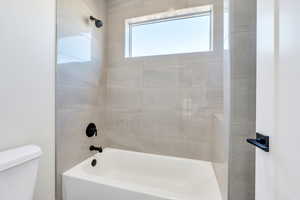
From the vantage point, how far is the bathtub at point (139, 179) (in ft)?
3.66

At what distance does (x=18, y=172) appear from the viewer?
85cm

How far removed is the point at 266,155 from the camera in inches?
21.9

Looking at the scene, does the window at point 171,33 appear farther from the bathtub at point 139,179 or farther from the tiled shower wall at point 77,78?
the bathtub at point 139,179

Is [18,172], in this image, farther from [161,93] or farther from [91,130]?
[161,93]

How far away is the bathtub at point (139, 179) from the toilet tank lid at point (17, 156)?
49 centimetres

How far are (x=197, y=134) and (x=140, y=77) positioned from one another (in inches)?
36.8

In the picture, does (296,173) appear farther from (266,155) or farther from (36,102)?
(36,102)

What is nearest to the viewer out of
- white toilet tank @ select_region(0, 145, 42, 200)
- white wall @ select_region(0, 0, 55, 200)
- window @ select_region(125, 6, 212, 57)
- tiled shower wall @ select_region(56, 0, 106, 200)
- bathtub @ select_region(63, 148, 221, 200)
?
white toilet tank @ select_region(0, 145, 42, 200)

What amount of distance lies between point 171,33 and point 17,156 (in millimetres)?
1845

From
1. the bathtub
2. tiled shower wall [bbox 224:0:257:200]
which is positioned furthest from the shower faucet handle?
tiled shower wall [bbox 224:0:257:200]

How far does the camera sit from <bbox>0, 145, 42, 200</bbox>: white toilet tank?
2.57 feet

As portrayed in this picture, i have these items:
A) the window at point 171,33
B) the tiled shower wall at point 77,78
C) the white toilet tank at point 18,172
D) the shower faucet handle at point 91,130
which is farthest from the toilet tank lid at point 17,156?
the window at point 171,33

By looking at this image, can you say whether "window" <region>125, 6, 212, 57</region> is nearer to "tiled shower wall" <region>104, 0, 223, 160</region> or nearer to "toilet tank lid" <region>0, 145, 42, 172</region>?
"tiled shower wall" <region>104, 0, 223, 160</region>

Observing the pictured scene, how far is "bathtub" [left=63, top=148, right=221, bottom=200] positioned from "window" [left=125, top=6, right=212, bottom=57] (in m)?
1.27
